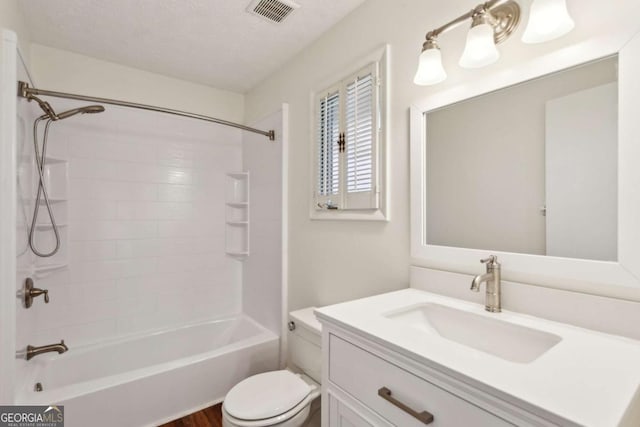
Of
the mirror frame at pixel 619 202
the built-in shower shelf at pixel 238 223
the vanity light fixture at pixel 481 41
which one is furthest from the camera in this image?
the built-in shower shelf at pixel 238 223

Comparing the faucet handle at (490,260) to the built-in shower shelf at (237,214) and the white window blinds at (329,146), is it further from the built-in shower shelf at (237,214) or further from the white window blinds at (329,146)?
the built-in shower shelf at (237,214)

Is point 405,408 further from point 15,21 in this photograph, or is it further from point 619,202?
point 15,21

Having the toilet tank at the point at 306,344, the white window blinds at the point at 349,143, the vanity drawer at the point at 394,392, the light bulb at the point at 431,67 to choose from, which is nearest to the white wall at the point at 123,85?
the white window blinds at the point at 349,143

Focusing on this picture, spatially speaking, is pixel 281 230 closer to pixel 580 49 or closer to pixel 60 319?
pixel 60 319

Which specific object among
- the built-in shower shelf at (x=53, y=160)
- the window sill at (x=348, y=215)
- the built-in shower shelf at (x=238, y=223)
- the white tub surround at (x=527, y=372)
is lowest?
the white tub surround at (x=527, y=372)

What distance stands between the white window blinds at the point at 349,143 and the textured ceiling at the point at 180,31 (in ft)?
1.44

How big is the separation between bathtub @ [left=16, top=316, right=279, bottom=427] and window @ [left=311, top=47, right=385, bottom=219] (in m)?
1.15

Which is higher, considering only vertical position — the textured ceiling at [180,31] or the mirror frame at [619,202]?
the textured ceiling at [180,31]

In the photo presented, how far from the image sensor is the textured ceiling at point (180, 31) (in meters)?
1.66

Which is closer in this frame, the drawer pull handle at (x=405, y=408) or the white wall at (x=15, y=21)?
the drawer pull handle at (x=405, y=408)

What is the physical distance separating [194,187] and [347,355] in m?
2.23

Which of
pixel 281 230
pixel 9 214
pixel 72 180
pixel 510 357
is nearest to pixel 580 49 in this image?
pixel 510 357

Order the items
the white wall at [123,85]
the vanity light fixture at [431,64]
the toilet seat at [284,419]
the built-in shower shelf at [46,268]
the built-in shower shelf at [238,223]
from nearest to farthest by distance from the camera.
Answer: the vanity light fixture at [431,64] < the toilet seat at [284,419] < the built-in shower shelf at [46,268] < the white wall at [123,85] < the built-in shower shelf at [238,223]

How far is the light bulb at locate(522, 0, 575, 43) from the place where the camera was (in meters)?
0.84
